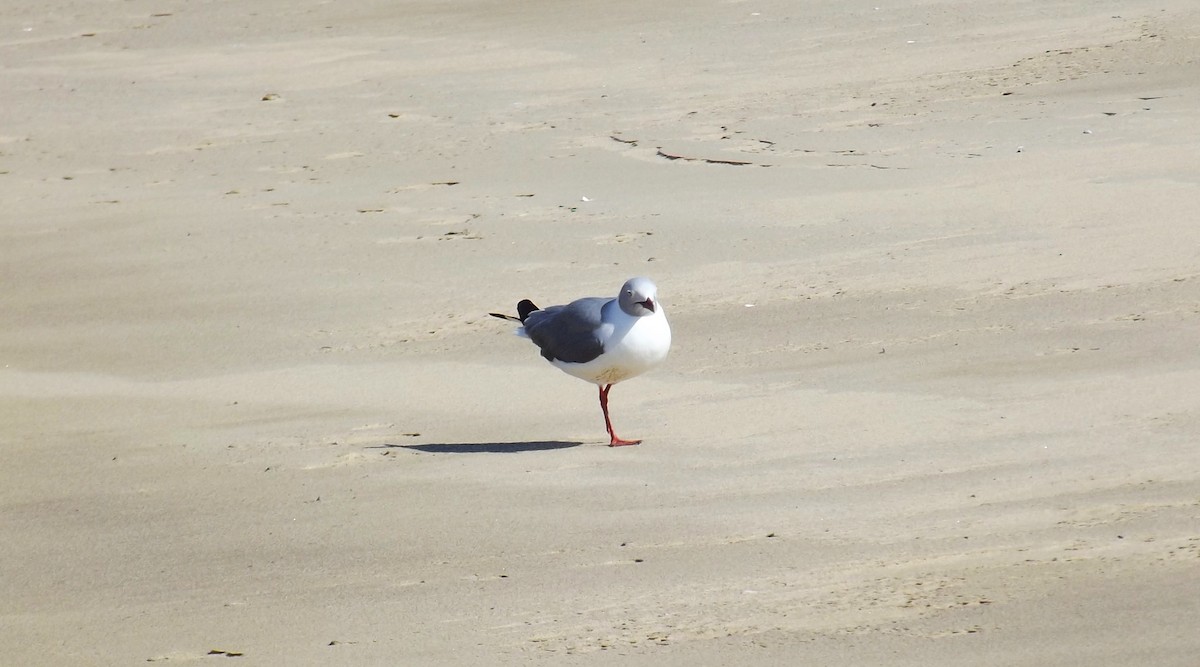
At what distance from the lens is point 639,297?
655 cm

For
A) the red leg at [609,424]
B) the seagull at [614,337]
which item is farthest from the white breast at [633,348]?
the red leg at [609,424]

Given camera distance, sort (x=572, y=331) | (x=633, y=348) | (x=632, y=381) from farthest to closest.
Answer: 1. (x=632, y=381)
2. (x=572, y=331)
3. (x=633, y=348)

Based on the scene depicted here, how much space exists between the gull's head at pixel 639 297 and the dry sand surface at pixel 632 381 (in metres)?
0.48

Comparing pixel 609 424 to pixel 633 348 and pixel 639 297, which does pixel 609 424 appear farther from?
pixel 639 297

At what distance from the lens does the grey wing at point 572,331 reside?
6.67 metres

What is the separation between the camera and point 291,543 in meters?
5.62

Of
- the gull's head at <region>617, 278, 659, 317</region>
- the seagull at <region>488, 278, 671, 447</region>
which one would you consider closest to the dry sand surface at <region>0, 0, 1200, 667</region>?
the seagull at <region>488, 278, 671, 447</region>

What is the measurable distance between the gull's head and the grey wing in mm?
145

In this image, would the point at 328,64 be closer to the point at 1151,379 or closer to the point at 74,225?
the point at 74,225

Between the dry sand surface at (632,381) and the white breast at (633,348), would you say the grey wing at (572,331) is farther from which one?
the dry sand surface at (632,381)

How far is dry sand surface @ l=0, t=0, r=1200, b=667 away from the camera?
4.87m

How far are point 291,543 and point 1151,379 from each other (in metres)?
3.29

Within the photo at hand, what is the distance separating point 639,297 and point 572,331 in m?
0.37

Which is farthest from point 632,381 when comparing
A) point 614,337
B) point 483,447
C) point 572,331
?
point 483,447
